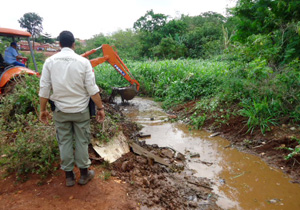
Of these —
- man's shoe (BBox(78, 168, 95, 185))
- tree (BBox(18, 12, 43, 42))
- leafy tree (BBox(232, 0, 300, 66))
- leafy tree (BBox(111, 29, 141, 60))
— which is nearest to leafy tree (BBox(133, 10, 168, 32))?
leafy tree (BBox(111, 29, 141, 60))

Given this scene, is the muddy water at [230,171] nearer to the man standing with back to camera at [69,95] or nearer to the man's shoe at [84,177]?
the man's shoe at [84,177]

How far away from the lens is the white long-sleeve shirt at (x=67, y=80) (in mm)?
2367

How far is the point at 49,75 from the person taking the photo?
7.93 ft

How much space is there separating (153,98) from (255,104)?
5.48 metres

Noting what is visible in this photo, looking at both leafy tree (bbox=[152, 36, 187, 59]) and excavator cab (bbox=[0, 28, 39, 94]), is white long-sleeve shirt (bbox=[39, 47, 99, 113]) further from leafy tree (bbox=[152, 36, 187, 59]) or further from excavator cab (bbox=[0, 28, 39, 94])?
leafy tree (bbox=[152, 36, 187, 59])

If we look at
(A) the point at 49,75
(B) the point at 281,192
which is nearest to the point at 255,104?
(B) the point at 281,192

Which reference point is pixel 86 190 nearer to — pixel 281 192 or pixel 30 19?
pixel 281 192

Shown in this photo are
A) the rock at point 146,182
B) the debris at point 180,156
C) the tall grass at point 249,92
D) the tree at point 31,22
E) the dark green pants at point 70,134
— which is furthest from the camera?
the tree at point 31,22

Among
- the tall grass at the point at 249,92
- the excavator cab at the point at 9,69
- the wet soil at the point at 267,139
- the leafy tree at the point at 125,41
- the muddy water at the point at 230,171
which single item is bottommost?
the muddy water at the point at 230,171

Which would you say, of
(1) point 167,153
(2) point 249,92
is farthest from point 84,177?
(2) point 249,92

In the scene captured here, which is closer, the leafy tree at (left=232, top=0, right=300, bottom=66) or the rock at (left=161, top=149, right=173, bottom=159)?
the rock at (left=161, top=149, right=173, bottom=159)

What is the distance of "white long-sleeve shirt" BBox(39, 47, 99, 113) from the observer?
2367 mm

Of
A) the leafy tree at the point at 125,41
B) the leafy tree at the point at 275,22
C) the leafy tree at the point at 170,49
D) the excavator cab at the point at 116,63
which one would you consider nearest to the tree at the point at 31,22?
the leafy tree at the point at 125,41

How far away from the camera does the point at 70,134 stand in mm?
2602
